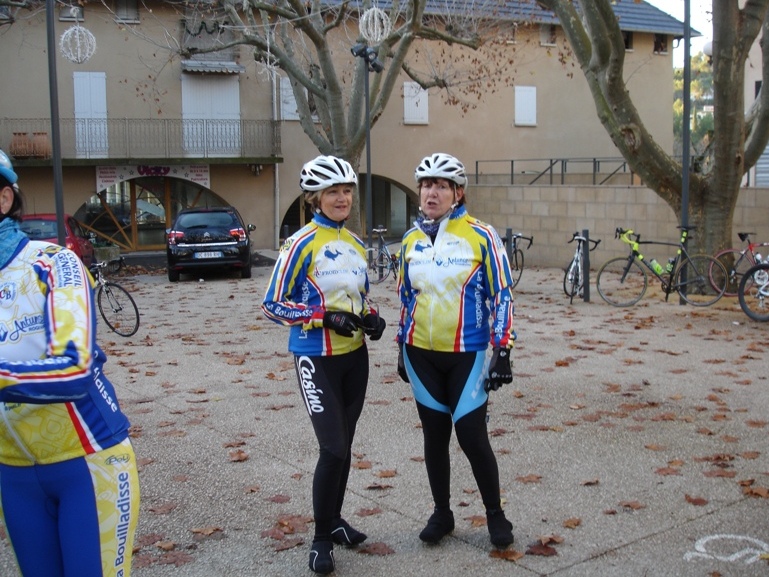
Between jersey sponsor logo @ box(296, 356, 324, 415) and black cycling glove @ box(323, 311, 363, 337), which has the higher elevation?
black cycling glove @ box(323, 311, 363, 337)

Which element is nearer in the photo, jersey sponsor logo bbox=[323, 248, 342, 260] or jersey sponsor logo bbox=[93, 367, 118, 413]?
jersey sponsor logo bbox=[93, 367, 118, 413]

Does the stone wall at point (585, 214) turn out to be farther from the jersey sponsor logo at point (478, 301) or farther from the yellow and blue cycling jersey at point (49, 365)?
the yellow and blue cycling jersey at point (49, 365)

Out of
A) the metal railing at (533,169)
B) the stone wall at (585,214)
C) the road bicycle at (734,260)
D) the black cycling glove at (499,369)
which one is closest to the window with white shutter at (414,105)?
the metal railing at (533,169)

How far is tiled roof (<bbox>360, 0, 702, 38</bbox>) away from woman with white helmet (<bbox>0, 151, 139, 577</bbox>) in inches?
870

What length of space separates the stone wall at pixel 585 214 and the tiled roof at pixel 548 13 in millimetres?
4886

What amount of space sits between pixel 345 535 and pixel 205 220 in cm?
1753

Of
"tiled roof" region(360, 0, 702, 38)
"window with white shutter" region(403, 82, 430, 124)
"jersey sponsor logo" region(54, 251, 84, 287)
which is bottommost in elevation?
"jersey sponsor logo" region(54, 251, 84, 287)

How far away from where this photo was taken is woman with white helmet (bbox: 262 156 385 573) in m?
4.35

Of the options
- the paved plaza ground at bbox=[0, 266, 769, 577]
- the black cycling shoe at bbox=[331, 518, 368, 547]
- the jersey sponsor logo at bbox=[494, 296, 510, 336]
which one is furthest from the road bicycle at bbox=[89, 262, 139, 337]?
the jersey sponsor logo at bbox=[494, 296, 510, 336]

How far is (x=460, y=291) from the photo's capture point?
454cm

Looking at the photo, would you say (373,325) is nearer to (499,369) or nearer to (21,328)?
(499,369)

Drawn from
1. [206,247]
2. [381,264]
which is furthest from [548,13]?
[206,247]

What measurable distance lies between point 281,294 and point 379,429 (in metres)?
2.79

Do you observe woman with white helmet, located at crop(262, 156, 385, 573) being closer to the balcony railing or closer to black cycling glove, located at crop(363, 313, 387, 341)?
black cycling glove, located at crop(363, 313, 387, 341)
